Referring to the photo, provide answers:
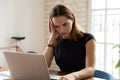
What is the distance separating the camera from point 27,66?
1192 millimetres

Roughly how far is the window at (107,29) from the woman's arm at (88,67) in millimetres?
2002

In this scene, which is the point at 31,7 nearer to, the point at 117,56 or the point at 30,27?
the point at 30,27

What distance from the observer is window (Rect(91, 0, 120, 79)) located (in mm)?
3496

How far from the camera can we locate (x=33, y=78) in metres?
1.21

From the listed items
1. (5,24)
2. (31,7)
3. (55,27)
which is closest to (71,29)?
(55,27)

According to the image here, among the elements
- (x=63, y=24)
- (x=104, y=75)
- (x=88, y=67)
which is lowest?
(x=104, y=75)

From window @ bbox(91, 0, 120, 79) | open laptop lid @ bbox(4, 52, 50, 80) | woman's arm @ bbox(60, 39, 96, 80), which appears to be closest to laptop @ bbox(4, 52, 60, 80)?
open laptop lid @ bbox(4, 52, 50, 80)

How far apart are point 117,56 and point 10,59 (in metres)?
2.56

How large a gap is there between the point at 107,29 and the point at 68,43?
198 cm

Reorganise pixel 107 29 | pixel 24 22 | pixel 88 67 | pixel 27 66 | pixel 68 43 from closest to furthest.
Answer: pixel 27 66, pixel 88 67, pixel 68 43, pixel 107 29, pixel 24 22

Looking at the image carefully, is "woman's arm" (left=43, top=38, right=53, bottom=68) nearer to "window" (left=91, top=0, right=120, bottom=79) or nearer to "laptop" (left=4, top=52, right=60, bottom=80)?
"laptop" (left=4, top=52, right=60, bottom=80)

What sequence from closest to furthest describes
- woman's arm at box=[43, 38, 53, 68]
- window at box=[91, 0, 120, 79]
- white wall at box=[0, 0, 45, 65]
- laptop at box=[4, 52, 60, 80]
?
laptop at box=[4, 52, 60, 80] → woman's arm at box=[43, 38, 53, 68] → window at box=[91, 0, 120, 79] → white wall at box=[0, 0, 45, 65]

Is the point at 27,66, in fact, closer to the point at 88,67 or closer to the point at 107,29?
the point at 88,67

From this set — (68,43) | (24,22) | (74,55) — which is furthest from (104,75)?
(24,22)
